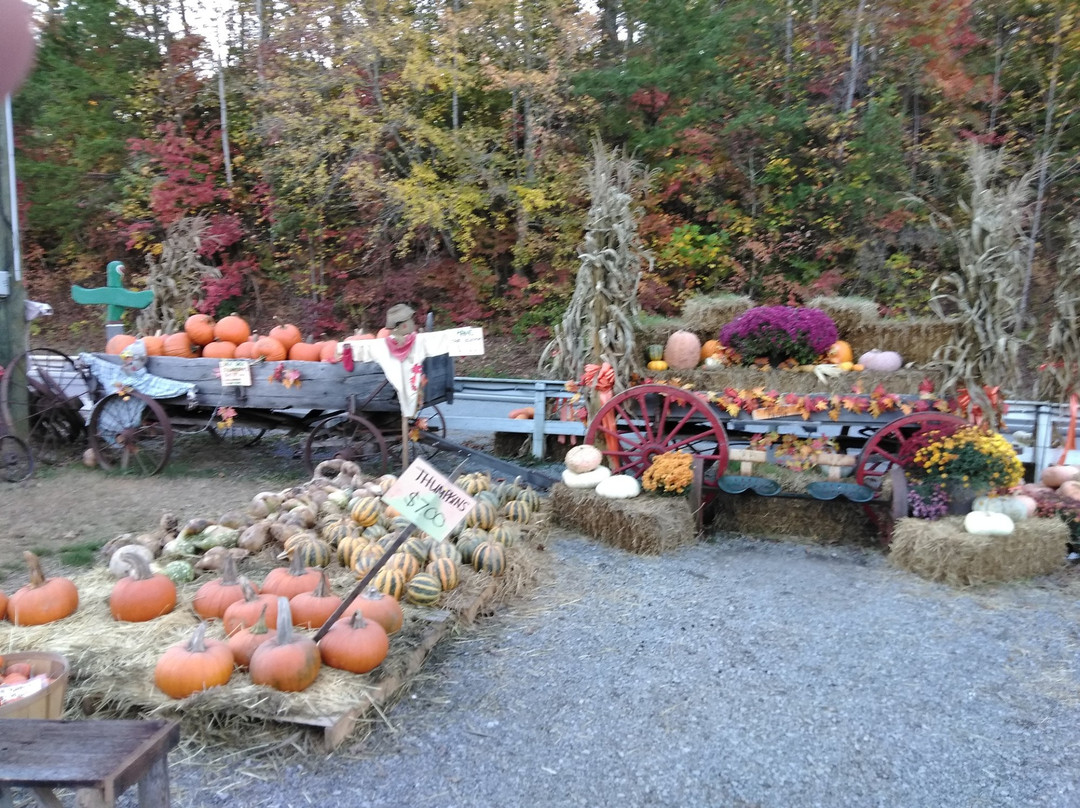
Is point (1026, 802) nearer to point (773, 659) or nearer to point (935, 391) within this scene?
point (773, 659)

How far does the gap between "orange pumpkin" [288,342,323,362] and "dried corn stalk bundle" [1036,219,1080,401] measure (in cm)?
687

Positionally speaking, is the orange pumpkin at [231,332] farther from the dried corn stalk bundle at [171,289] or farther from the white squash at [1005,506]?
the white squash at [1005,506]

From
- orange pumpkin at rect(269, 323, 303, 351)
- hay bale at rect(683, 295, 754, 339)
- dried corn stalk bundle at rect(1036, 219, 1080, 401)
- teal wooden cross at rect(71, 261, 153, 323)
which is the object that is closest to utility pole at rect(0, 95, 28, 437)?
teal wooden cross at rect(71, 261, 153, 323)

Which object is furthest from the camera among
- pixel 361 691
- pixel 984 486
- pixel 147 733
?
pixel 984 486

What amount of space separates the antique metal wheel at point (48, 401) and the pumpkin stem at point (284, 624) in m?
5.24

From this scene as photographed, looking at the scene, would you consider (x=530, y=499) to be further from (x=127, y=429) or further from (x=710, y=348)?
(x=127, y=429)

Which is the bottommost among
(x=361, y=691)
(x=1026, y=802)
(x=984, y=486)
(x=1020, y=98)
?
(x=1026, y=802)

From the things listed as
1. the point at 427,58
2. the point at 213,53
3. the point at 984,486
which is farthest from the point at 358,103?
the point at 984,486

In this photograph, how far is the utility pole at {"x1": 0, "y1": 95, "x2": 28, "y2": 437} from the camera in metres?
6.92

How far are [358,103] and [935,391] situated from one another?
35.3ft

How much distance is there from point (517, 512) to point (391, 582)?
160 cm

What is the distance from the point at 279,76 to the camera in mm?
13398

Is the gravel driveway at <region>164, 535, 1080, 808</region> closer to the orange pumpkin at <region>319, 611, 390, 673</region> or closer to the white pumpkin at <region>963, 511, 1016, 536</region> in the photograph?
the orange pumpkin at <region>319, 611, 390, 673</region>

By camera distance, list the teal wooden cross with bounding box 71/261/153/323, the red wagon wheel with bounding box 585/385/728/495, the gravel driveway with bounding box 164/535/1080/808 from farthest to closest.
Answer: the teal wooden cross with bounding box 71/261/153/323 → the red wagon wheel with bounding box 585/385/728/495 → the gravel driveway with bounding box 164/535/1080/808
